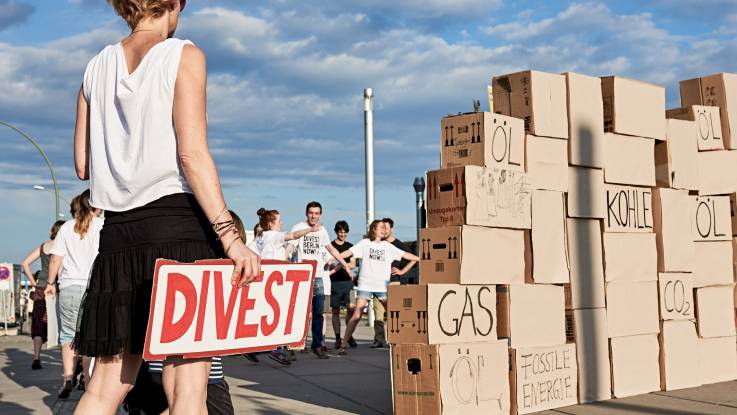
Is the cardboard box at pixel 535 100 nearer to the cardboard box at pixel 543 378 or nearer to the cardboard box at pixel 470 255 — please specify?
the cardboard box at pixel 470 255

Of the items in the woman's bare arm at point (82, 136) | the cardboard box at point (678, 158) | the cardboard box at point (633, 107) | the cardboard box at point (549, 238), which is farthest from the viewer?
the cardboard box at point (678, 158)

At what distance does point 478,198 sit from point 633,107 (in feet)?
6.52

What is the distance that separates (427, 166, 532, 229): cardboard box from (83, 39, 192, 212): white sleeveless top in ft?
12.1

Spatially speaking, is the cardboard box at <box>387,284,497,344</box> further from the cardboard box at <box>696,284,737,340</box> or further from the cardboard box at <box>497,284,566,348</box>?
the cardboard box at <box>696,284,737,340</box>

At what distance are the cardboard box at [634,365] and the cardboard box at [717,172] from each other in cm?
149

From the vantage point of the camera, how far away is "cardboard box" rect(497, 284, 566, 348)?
684 centimetres

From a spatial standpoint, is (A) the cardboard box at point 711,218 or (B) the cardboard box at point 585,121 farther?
(A) the cardboard box at point 711,218

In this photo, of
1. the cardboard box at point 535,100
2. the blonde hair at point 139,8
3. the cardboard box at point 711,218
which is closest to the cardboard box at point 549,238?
the cardboard box at point 535,100

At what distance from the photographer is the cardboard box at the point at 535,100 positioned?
7.07 meters

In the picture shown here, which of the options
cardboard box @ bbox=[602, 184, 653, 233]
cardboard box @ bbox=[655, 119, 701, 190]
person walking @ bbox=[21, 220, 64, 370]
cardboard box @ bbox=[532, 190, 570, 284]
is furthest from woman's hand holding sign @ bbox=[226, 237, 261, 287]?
person walking @ bbox=[21, 220, 64, 370]

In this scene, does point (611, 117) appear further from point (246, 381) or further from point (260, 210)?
point (260, 210)

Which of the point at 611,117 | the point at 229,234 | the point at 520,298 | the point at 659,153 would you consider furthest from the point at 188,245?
the point at 659,153

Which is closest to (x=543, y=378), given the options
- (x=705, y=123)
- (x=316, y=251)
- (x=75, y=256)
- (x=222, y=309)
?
(x=705, y=123)

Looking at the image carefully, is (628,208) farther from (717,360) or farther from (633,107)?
(717,360)
